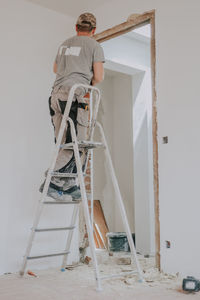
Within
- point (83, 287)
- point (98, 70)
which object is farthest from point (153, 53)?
point (83, 287)

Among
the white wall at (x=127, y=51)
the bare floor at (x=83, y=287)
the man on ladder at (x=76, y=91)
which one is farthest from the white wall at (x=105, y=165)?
the man on ladder at (x=76, y=91)

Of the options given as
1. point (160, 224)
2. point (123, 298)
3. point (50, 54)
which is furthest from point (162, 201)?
point (50, 54)

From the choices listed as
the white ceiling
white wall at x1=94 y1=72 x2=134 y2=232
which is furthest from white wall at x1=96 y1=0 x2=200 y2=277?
white wall at x1=94 y1=72 x2=134 y2=232

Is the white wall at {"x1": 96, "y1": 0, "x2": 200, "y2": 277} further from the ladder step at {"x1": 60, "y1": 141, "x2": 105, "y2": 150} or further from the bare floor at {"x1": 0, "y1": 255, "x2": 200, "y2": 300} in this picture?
the ladder step at {"x1": 60, "y1": 141, "x2": 105, "y2": 150}

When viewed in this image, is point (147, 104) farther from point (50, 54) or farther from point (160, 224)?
point (160, 224)

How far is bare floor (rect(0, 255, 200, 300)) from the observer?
2248mm

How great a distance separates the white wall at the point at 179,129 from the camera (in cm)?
271

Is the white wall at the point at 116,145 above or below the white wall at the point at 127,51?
below

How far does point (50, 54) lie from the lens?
11.7 feet

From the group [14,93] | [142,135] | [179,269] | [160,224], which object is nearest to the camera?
[179,269]

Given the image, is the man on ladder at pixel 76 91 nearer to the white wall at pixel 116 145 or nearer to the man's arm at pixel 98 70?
the man's arm at pixel 98 70

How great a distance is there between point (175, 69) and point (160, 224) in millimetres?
1318

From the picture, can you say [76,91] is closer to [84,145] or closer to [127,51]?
[84,145]

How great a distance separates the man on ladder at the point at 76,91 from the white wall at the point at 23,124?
0.63m
